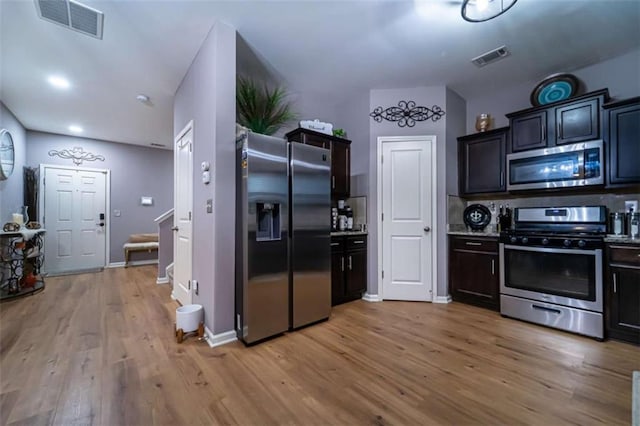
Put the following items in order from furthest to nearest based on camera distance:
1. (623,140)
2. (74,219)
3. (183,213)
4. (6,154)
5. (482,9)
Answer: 1. (74,219)
2. (6,154)
3. (183,213)
4. (623,140)
5. (482,9)

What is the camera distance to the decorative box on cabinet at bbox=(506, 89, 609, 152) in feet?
8.58

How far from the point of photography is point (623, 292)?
88.4 inches

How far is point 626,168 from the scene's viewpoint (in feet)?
8.07

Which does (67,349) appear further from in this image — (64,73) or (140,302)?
(64,73)

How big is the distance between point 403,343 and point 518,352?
863 millimetres

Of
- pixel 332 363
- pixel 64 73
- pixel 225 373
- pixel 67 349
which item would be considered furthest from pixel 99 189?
pixel 332 363

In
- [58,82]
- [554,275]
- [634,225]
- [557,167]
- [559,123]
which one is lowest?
[554,275]

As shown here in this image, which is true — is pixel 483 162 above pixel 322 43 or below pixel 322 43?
below

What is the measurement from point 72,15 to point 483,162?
437 cm

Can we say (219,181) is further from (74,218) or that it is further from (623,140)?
(74,218)

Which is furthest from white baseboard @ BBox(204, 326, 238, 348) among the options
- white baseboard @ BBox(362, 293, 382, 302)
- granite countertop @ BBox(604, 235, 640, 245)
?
granite countertop @ BBox(604, 235, 640, 245)

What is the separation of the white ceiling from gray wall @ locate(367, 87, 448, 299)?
0.13 m

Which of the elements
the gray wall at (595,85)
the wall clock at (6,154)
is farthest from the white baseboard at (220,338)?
the wall clock at (6,154)

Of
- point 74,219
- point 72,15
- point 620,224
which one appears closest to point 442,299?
point 620,224
